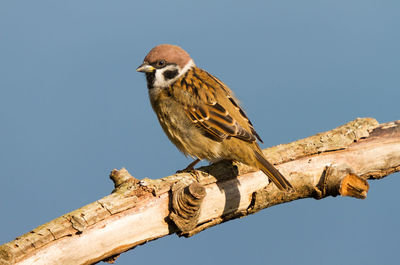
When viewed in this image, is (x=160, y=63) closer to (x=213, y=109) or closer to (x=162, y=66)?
(x=162, y=66)

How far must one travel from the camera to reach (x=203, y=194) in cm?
488

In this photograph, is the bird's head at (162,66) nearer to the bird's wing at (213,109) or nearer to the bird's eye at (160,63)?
the bird's eye at (160,63)

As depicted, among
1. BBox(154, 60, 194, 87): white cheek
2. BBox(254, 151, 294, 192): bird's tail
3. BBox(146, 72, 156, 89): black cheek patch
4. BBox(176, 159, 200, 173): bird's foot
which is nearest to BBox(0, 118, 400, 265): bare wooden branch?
BBox(176, 159, 200, 173): bird's foot

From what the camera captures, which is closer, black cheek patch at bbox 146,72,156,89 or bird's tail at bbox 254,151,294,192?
bird's tail at bbox 254,151,294,192

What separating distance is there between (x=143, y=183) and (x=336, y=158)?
236 centimetres

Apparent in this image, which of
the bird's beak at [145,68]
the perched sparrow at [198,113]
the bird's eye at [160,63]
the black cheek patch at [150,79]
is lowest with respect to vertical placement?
the perched sparrow at [198,113]

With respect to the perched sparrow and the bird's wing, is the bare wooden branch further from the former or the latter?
the bird's wing

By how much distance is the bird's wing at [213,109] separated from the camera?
5.54m

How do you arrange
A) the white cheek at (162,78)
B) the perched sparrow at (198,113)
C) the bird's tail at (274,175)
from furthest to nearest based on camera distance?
the white cheek at (162,78) < the perched sparrow at (198,113) < the bird's tail at (274,175)

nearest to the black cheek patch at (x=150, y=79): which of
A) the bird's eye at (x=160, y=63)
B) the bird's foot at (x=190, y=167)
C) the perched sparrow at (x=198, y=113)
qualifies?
the perched sparrow at (x=198, y=113)

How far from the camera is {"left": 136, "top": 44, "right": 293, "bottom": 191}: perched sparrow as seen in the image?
5.53 m

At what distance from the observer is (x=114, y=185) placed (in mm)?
5180

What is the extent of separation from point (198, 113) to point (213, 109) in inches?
6.8

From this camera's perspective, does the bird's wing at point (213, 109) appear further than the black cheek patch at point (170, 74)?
No
